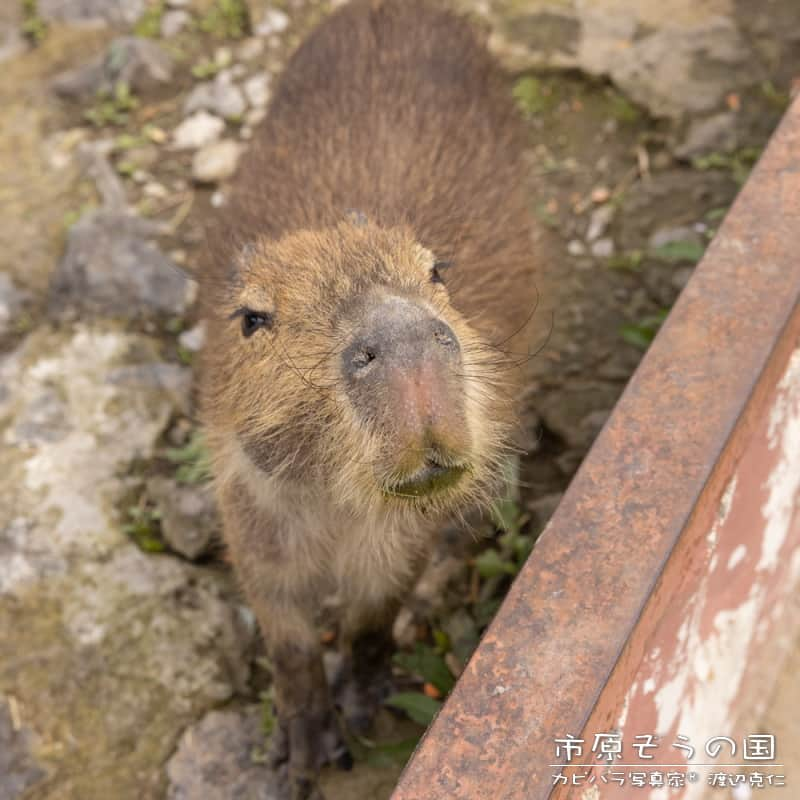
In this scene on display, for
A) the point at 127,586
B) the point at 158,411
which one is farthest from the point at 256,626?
the point at 158,411

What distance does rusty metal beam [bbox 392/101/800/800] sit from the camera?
5.69 feet

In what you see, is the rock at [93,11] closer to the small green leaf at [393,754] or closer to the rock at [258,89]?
the rock at [258,89]

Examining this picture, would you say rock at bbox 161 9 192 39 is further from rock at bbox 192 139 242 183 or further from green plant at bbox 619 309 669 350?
green plant at bbox 619 309 669 350

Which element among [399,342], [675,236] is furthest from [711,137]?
[399,342]

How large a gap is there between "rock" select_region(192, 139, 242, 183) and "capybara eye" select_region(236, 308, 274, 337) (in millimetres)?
2491

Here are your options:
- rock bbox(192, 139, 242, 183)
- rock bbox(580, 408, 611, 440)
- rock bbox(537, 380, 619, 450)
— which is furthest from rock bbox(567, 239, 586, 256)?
rock bbox(192, 139, 242, 183)

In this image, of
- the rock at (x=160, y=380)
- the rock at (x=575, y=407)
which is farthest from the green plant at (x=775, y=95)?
the rock at (x=160, y=380)

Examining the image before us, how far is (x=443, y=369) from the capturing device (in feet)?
5.70

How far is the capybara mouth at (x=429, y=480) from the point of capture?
1769mm

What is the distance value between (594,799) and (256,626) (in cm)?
158

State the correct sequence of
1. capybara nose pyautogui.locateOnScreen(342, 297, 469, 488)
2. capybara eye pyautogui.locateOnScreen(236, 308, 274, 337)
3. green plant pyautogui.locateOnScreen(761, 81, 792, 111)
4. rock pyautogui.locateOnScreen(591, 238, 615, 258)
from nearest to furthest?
capybara nose pyautogui.locateOnScreen(342, 297, 469, 488) < capybara eye pyautogui.locateOnScreen(236, 308, 274, 337) < rock pyautogui.locateOnScreen(591, 238, 615, 258) < green plant pyautogui.locateOnScreen(761, 81, 792, 111)

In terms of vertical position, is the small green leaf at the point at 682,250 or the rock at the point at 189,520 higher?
the small green leaf at the point at 682,250

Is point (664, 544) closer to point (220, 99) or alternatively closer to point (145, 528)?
point (145, 528)

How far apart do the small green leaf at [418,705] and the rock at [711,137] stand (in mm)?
2737
